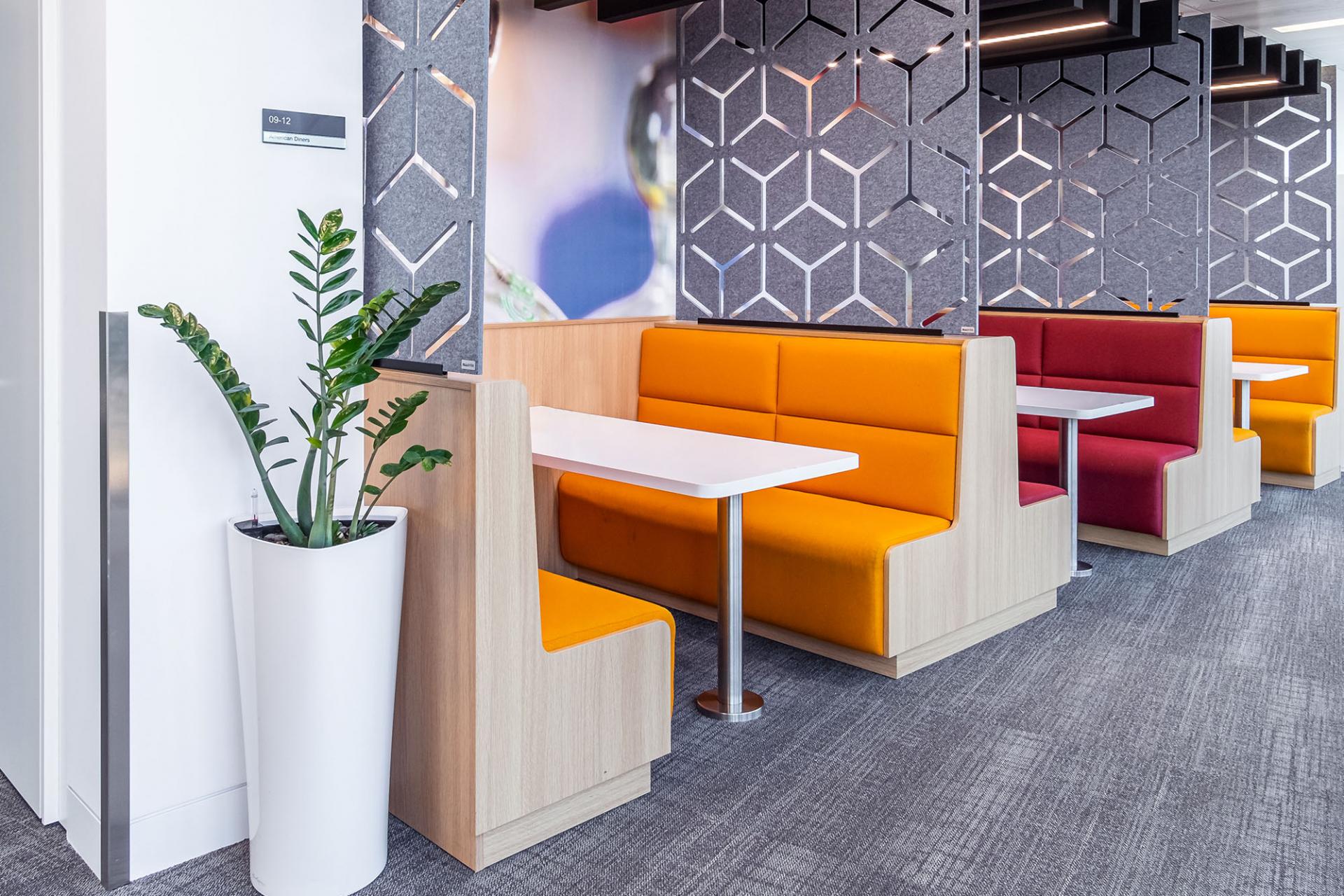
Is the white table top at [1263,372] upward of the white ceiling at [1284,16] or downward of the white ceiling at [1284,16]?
downward

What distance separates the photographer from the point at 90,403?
2.12 meters

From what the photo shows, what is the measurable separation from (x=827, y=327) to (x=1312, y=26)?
12.7ft

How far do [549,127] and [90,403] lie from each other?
7.63 ft

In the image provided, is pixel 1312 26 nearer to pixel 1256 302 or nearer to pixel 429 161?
pixel 1256 302

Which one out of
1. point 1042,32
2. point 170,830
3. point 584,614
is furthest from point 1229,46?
point 170,830

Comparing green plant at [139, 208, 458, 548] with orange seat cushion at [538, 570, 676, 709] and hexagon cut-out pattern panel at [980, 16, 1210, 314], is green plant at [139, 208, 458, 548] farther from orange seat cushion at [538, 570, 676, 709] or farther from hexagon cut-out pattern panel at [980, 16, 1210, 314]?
hexagon cut-out pattern panel at [980, 16, 1210, 314]

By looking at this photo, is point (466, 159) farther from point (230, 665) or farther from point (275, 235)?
point (230, 665)

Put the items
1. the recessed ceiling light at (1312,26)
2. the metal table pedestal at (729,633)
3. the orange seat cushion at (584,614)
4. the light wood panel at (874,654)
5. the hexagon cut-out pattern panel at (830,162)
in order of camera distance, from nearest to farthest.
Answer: the orange seat cushion at (584,614)
the metal table pedestal at (729,633)
the light wood panel at (874,654)
the hexagon cut-out pattern panel at (830,162)
the recessed ceiling light at (1312,26)

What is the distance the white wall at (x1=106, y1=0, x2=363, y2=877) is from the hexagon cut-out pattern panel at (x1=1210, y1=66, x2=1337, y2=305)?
6458mm

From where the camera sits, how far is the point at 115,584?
205cm

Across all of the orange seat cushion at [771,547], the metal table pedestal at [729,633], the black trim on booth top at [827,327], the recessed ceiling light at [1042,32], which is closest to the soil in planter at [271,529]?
the metal table pedestal at [729,633]

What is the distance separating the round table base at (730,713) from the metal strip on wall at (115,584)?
1424mm

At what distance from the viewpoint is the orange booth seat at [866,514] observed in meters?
3.18

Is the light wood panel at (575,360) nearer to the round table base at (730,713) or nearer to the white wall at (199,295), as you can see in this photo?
the round table base at (730,713)
